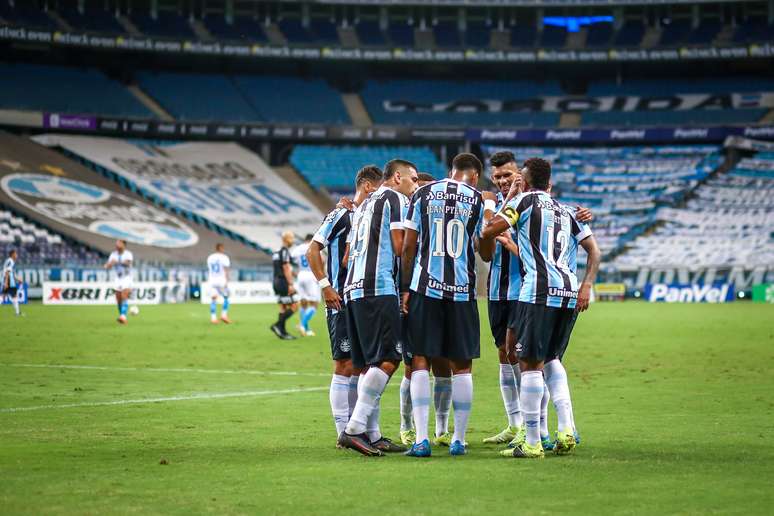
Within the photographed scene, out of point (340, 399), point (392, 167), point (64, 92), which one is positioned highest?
point (64, 92)

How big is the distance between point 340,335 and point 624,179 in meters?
Answer: 59.0

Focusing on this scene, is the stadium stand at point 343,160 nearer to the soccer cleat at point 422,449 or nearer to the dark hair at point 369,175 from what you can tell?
the dark hair at point 369,175

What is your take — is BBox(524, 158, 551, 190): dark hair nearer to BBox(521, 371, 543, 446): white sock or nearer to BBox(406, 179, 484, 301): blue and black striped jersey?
BBox(406, 179, 484, 301): blue and black striped jersey

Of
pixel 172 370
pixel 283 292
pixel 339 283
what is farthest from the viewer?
pixel 283 292

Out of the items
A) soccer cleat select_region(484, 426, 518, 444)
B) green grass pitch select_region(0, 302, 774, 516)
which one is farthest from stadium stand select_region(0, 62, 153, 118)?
soccer cleat select_region(484, 426, 518, 444)

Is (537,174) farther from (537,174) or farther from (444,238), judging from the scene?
(444,238)

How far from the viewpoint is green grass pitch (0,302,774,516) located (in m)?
6.89

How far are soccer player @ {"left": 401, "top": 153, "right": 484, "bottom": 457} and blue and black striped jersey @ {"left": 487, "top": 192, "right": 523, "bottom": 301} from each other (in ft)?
2.03

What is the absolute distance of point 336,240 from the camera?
10414 millimetres

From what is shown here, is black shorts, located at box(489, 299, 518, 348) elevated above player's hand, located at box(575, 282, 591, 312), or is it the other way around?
player's hand, located at box(575, 282, 591, 312)

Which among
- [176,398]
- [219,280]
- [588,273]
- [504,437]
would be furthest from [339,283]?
[219,280]

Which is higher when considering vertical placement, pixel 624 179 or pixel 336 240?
pixel 624 179

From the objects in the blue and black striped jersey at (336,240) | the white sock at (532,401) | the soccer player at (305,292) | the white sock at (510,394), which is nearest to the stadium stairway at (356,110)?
the soccer player at (305,292)

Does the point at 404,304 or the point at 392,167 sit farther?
the point at 392,167
